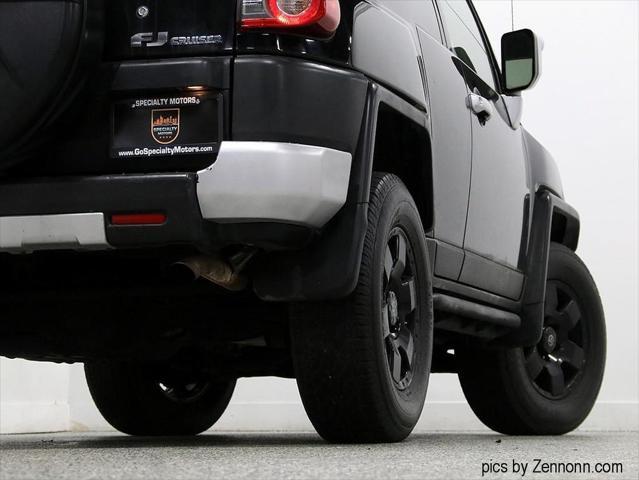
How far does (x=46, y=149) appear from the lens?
298 centimetres

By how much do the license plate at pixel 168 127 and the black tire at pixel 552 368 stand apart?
2.40 m

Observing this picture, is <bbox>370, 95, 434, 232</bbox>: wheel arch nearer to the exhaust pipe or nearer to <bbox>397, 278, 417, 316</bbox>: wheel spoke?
<bbox>397, 278, 417, 316</bbox>: wheel spoke

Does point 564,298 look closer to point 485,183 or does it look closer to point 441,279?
point 485,183

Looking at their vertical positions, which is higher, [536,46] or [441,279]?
[536,46]

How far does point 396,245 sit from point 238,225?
0.69 metres

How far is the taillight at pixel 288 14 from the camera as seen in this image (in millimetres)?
2955

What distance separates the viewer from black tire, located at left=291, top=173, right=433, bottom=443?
312cm

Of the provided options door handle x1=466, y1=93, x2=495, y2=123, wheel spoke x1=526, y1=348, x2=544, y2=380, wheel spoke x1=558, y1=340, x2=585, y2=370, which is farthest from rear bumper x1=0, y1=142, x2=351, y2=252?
wheel spoke x1=558, y1=340, x2=585, y2=370

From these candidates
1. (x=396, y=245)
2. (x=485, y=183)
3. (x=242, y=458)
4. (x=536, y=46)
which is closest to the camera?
(x=242, y=458)

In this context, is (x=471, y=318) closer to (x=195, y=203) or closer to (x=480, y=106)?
(x=480, y=106)

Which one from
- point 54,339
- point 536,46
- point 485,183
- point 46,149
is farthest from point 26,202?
point 536,46

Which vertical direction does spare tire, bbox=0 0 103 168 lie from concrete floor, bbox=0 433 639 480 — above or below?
above

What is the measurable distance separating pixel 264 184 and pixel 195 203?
0.57 feet

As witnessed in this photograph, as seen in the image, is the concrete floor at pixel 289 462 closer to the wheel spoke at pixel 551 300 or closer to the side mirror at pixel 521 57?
the wheel spoke at pixel 551 300
